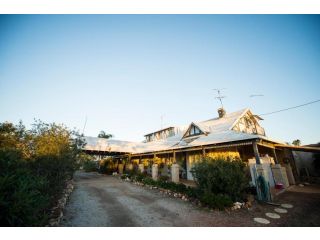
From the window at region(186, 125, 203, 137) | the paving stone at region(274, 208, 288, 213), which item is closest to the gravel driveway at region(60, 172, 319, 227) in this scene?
the paving stone at region(274, 208, 288, 213)

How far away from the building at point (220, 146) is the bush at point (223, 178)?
94.2 inches

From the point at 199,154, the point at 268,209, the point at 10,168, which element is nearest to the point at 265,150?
the point at 199,154

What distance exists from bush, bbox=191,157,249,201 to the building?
2392 millimetres

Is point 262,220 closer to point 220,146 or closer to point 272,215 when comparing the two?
point 272,215

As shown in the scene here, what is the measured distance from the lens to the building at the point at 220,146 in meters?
12.0

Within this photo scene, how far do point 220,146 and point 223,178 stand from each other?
3825 millimetres

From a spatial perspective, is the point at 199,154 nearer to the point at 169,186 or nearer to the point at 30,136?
the point at 169,186

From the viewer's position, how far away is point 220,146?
12055mm

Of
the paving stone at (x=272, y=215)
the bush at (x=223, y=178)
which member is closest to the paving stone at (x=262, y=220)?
the paving stone at (x=272, y=215)

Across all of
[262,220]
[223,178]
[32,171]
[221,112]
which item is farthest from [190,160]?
[32,171]

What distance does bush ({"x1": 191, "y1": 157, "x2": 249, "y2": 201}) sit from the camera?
8453 mm

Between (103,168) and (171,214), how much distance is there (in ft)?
77.0

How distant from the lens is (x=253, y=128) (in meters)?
20.8

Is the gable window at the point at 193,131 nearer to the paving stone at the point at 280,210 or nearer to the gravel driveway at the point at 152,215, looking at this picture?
the gravel driveway at the point at 152,215
